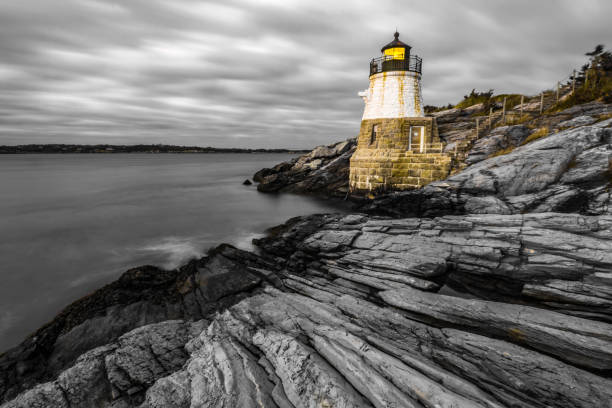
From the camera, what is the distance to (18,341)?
7.51m

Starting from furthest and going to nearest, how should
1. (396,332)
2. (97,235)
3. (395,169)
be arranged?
(395,169), (97,235), (396,332)

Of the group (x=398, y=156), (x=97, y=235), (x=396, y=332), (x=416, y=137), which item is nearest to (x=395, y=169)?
(x=398, y=156)

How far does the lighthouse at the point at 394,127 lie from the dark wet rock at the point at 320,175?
16.2ft

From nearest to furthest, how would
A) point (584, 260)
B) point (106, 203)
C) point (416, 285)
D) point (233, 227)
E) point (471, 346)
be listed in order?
point (471, 346) → point (584, 260) → point (416, 285) → point (233, 227) → point (106, 203)

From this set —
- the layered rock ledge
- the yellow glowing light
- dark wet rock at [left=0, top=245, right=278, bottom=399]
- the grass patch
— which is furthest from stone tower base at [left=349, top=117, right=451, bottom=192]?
dark wet rock at [left=0, top=245, right=278, bottom=399]

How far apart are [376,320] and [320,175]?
22.0 metres

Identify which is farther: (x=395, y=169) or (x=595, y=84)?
(x=395, y=169)

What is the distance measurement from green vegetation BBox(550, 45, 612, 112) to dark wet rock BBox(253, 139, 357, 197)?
1464 cm

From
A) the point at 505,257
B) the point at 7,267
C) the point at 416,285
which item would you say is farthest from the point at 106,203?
the point at 505,257

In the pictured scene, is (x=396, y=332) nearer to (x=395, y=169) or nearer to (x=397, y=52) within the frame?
(x=395, y=169)

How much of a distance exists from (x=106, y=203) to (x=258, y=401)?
1110 inches

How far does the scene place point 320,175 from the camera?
2750 cm

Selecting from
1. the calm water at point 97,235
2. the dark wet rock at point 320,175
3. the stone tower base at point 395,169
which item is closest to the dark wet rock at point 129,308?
the calm water at point 97,235

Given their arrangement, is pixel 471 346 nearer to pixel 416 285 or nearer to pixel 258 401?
pixel 416 285
